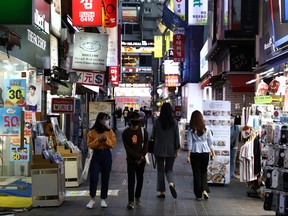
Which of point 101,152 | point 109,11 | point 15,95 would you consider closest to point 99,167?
point 101,152

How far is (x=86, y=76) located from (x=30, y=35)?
4073 millimetres

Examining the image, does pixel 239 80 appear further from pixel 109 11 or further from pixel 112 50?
pixel 112 50

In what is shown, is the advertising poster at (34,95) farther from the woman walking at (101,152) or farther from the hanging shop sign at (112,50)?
the hanging shop sign at (112,50)

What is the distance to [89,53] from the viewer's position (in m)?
14.3

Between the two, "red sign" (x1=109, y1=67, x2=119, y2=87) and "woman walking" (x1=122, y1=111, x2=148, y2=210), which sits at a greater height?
"red sign" (x1=109, y1=67, x2=119, y2=87)

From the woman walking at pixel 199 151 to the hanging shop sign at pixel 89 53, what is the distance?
17.5ft

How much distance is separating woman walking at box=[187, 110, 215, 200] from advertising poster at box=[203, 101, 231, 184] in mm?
1916

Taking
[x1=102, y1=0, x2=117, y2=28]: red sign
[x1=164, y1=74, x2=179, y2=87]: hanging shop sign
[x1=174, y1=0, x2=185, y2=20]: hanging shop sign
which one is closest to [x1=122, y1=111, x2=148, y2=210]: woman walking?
[x1=102, y1=0, x2=117, y2=28]: red sign

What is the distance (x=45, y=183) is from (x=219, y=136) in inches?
192

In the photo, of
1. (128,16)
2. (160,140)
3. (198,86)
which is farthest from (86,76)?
(128,16)

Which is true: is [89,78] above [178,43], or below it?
below

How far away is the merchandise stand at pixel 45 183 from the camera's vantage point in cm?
867

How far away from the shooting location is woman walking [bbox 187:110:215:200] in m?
9.48

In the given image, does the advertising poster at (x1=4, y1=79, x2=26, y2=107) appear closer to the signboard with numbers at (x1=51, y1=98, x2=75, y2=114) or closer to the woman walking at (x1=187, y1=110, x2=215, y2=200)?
the signboard with numbers at (x1=51, y1=98, x2=75, y2=114)
